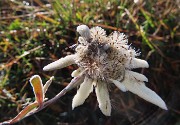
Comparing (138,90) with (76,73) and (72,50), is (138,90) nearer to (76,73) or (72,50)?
(76,73)

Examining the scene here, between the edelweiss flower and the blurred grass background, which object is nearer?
the edelweiss flower

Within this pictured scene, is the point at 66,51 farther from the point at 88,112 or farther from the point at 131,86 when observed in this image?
the point at 131,86

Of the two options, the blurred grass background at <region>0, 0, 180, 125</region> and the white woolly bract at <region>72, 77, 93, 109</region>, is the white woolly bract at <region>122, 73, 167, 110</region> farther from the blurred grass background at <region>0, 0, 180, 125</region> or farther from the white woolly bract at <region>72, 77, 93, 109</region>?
the blurred grass background at <region>0, 0, 180, 125</region>

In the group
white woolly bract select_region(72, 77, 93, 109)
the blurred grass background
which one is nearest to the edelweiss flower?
white woolly bract select_region(72, 77, 93, 109)

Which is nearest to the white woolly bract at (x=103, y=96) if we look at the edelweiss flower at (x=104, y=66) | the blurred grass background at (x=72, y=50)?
the edelweiss flower at (x=104, y=66)

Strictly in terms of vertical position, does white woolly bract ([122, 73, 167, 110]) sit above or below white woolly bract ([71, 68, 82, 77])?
below

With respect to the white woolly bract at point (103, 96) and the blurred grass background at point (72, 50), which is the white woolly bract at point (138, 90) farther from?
the blurred grass background at point (72, 50)
